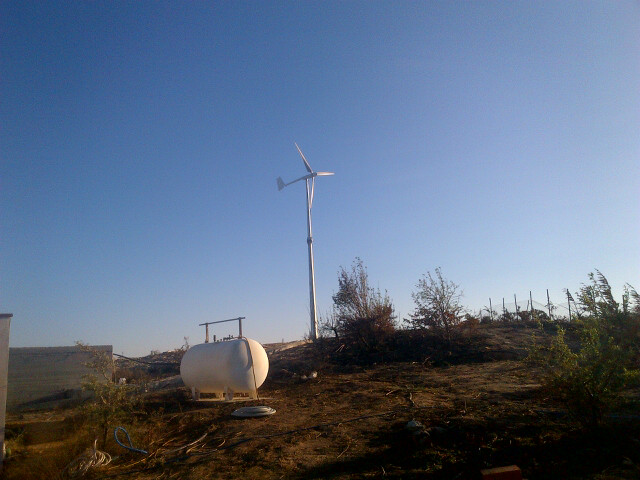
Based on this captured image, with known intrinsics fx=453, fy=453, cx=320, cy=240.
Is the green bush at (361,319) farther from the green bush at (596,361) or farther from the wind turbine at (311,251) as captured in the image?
the green bush at (596,361)

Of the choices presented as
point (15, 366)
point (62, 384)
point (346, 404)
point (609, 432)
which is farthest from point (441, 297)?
point (15, 366)

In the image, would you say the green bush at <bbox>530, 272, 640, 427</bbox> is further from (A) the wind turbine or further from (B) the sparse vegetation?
(A) the wind turbine

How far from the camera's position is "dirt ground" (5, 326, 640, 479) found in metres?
5.68

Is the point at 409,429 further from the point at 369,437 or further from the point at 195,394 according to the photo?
A: the point at 195,394

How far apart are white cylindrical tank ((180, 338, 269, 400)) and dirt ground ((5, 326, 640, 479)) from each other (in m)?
0.54

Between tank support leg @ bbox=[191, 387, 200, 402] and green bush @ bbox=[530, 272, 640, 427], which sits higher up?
green bush @ bbox=[530, 272, 640, 427]

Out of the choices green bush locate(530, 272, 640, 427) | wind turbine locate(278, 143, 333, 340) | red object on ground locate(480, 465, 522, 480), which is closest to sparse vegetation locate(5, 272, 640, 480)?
green bush locate(530, 272, 640, 427)

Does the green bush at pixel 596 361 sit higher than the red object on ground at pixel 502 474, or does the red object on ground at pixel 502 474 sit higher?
the green bush at pixel 596 361

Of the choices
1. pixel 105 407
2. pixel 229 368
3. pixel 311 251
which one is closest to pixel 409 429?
pixel 105 407

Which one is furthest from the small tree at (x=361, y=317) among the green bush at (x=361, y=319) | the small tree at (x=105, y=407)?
the small tree at (x=105, y=407)

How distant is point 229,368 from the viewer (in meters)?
12.5

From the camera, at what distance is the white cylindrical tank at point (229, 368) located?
1245 cm

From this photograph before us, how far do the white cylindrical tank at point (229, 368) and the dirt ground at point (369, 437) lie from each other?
542 millimetres

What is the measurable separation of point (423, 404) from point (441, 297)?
10529 mm
